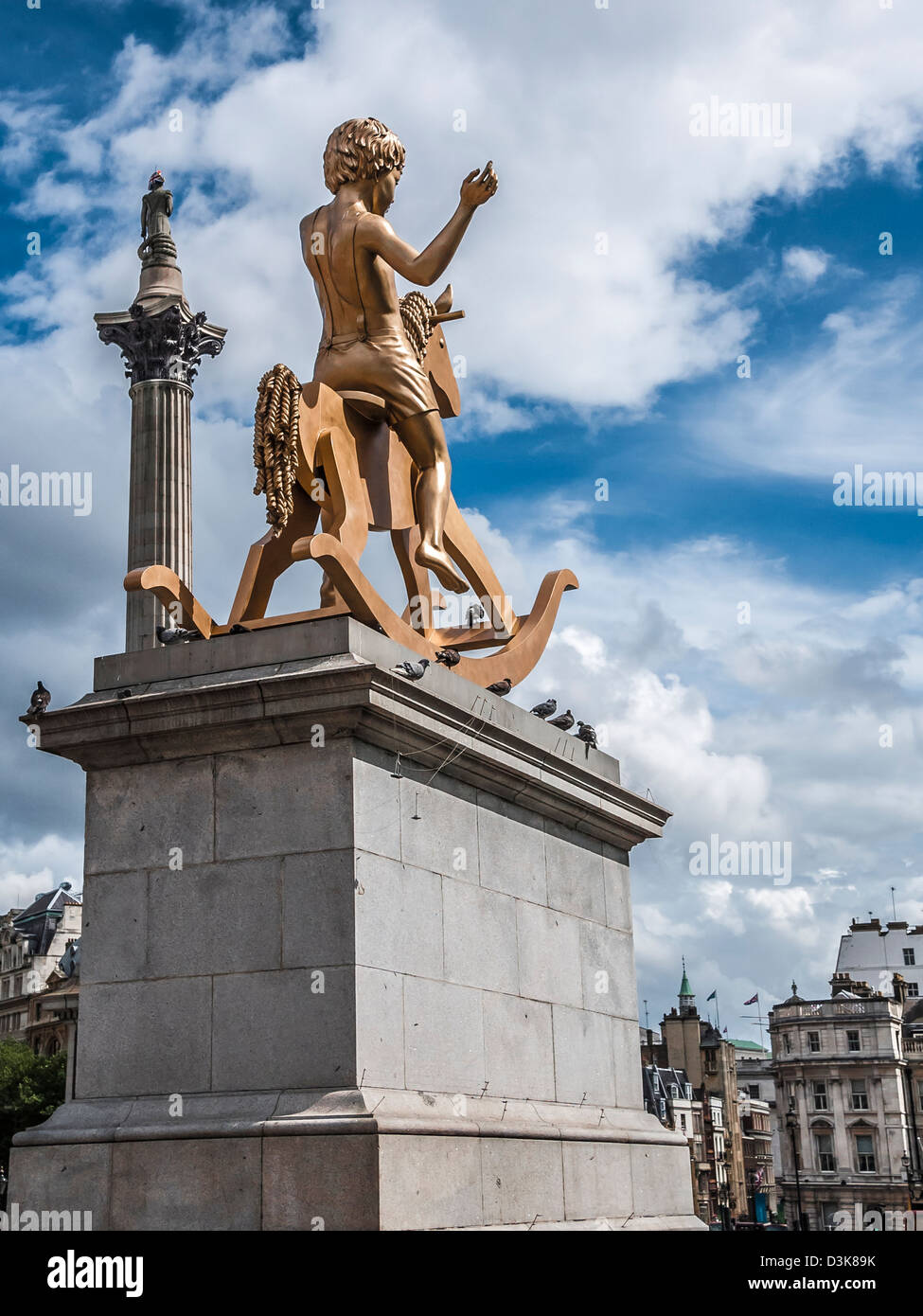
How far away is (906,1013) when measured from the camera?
134500 mm

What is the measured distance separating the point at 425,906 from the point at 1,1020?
10460 cm

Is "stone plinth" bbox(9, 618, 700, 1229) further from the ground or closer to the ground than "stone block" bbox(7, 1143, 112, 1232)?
further from the ground

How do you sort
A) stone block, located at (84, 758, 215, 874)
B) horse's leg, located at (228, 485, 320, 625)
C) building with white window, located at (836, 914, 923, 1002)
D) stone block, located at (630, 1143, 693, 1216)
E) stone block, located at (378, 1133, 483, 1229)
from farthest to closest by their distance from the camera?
building with white window, located at (836, 914, 923, 1002), stone block, located at (630, 1143, 693, 1216), horse's leg, located at (228, 485, 320, 625), stone block, located at (84, 758, 215, 874), stone block, located at (378, 1133, 483, 1229)

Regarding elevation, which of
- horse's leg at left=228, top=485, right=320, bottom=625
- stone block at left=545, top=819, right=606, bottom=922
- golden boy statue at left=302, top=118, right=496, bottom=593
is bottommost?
stone block at left=545, top=819, right=606, bottom=922

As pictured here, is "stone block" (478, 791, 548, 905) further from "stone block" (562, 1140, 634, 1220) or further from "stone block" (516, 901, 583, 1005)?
"stone block" (562, 1140, 634, 1220)

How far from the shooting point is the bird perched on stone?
12.6m

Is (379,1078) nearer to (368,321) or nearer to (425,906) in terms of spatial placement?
(425,906)

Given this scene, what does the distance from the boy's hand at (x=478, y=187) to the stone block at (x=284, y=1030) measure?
5991 mm

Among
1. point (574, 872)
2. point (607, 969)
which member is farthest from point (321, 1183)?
point (607, 969)

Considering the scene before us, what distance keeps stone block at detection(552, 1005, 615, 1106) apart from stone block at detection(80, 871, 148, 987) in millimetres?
3282

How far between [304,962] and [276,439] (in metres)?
3.81

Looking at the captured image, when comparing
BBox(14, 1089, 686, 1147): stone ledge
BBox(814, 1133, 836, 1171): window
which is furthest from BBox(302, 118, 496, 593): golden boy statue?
BBox(814, 1133, 836, 1171): window
